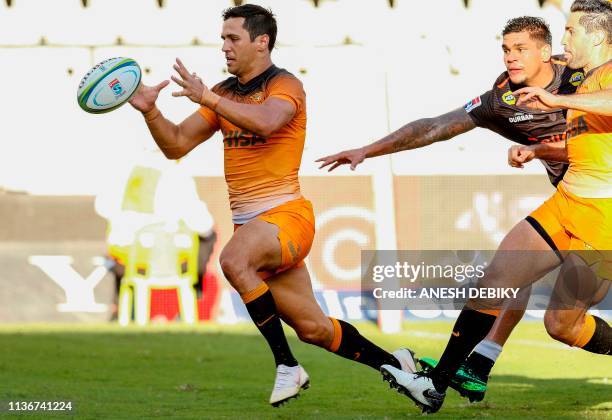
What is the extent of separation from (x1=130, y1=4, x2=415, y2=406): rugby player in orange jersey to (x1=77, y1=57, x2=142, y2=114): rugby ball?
92 millimetres

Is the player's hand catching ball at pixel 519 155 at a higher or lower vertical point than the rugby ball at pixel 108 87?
lower

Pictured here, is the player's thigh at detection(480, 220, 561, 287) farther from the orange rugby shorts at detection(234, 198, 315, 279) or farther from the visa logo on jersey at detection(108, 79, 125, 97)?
the visa logo on jersey at detection(108, 79, 125, 97)

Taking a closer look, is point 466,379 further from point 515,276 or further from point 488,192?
point 488,192

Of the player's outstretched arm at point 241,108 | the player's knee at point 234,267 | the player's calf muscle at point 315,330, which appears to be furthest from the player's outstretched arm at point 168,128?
the player's calf muscle at point 315,330

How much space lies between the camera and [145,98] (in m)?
8.78

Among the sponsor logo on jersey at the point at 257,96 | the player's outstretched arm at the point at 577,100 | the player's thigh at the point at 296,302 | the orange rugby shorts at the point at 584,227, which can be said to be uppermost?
the sponsor logo on jersey at the point at 257,96

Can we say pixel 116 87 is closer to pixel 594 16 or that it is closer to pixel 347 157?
pixel 347 157

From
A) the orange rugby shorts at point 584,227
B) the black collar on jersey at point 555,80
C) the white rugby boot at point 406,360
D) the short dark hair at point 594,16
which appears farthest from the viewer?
the white rugby boot at point 406,360

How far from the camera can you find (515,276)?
8023 mm

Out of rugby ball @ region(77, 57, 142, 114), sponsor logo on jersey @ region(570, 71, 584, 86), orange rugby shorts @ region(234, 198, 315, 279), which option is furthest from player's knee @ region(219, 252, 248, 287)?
sponsor logo on jersey @ region(570, 71, 584, 86)

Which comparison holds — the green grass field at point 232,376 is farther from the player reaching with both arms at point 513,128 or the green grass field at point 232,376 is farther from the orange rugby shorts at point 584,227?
the orange rugby shorts at point 584,227

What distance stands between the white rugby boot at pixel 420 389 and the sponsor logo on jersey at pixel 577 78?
7.08 feet

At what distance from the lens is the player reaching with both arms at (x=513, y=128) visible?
325 inches

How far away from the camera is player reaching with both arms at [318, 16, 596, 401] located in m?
8.26
